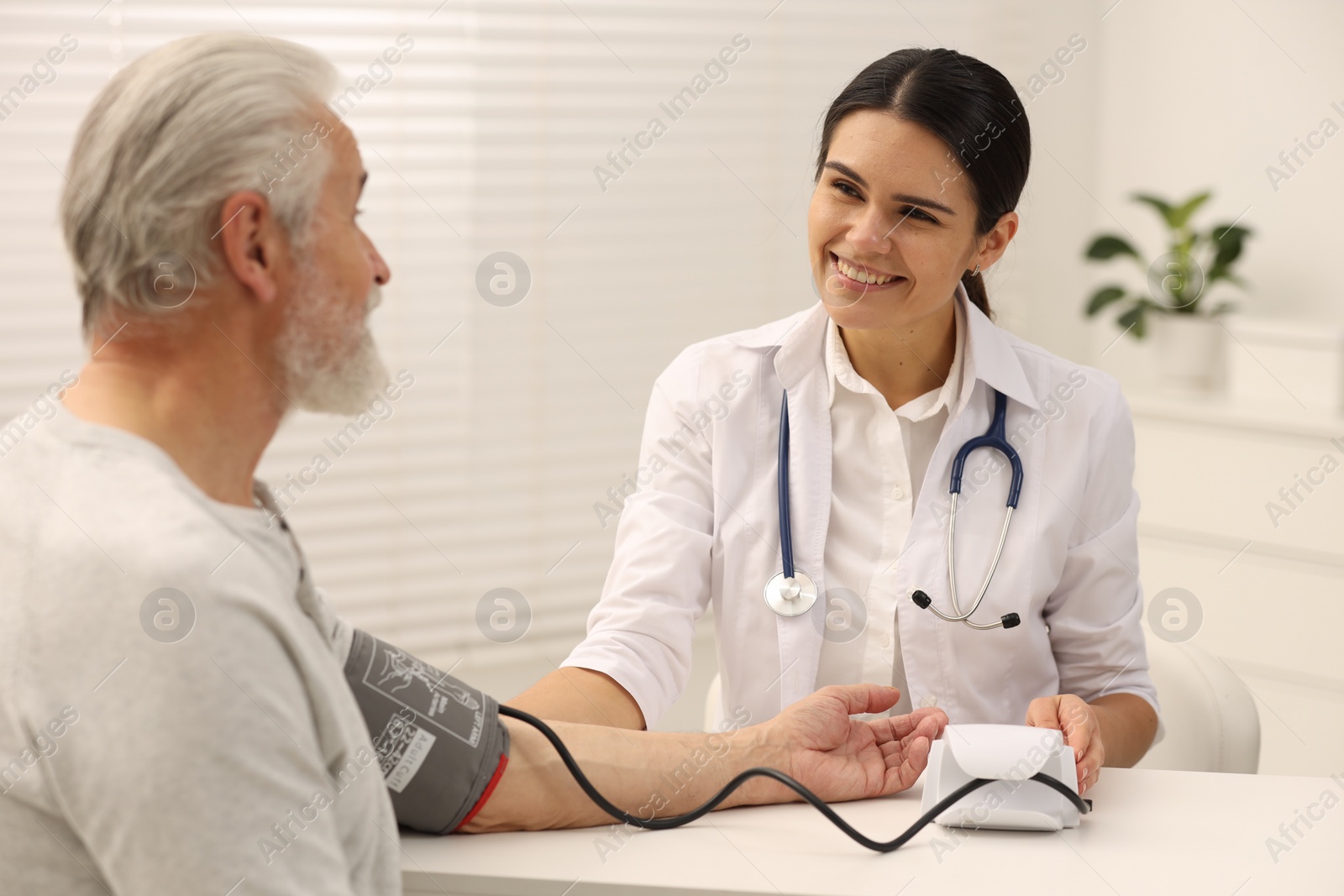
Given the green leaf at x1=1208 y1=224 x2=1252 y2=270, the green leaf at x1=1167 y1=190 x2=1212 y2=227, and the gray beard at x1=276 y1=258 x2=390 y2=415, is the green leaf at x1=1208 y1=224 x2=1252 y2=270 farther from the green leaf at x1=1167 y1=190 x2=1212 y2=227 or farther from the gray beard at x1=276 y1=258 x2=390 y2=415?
the gray beard at x1=276 y1=258 x2=390 y2=415

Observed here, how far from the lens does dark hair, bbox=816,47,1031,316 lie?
1646mm

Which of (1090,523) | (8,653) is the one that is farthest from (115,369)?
(1090,523)

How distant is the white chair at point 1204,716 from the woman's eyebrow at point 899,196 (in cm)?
77

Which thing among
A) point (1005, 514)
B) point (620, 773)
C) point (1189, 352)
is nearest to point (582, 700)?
point (620, 773)

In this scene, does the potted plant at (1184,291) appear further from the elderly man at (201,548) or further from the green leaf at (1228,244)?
the elderly man at (201,548)

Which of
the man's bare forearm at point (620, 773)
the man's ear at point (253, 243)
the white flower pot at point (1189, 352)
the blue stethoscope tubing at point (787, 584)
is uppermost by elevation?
the man's ear at point (253, 243)

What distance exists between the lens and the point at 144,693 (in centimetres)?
76

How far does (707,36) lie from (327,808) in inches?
116

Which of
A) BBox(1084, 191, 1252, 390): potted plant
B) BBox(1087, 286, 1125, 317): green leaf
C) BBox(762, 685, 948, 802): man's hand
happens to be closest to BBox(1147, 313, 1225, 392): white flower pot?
BBox(1084, 191, 1252, 390): potted plant

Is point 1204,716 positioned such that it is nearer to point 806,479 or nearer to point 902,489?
point 902,489

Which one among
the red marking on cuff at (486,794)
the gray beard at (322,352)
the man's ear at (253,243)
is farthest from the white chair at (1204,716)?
the man's ear at (253,243)

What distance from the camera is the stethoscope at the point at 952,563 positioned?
5.41ft

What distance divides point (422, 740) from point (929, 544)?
0.85 metres

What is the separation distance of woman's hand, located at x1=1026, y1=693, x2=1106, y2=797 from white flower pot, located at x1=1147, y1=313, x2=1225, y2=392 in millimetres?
2264
